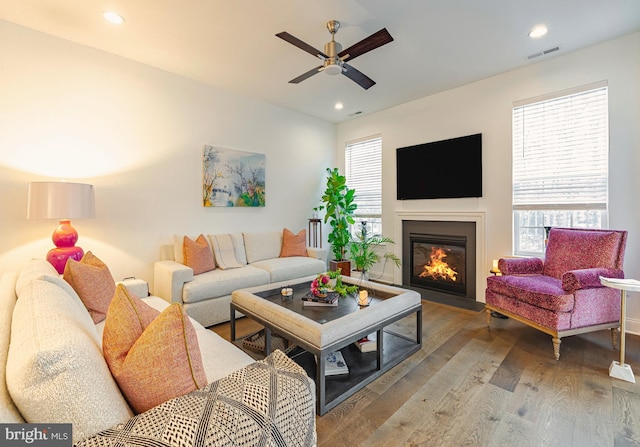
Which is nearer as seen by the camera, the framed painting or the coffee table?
the coffee table

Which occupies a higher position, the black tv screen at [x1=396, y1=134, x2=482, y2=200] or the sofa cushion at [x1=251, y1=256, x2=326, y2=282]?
the black tv screen at [x1=396, y1=134, x2=482, y2=200]

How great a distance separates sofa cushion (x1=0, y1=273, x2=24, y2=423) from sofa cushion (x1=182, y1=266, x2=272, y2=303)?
4.58 feet

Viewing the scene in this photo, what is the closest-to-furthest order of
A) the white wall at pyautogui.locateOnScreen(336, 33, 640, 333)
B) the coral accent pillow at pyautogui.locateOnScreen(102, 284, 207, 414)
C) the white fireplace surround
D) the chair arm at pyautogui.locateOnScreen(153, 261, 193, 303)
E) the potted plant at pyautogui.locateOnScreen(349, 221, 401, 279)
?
the coral accent pillow at pyautogui.locateOnScreen(102, 284, 207, 414) < the white wall at pyautogui.locateOnScreen(336, 33, 640, 333) < the chair arm at pyautogui.locateOnScreen(153, 261, 193, 303) < the white fireplace surround < the potted plant at pyautogui.locateOnScreen(349, 221, 401, 279)

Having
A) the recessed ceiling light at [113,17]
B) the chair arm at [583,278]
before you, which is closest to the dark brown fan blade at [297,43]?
the recessed ceiling light at [113,17]

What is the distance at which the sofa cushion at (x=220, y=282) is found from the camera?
2.91 m

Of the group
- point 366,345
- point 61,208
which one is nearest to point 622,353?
point 366,345

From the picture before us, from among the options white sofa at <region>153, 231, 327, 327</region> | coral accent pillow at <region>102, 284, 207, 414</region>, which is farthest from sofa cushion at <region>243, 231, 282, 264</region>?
coral accent pillow at <region>102, 284, 207, 414</region>

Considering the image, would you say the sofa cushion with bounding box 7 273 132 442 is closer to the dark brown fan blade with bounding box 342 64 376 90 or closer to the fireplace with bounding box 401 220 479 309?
the dark brown fan blade with bounding box 342 64 376 90

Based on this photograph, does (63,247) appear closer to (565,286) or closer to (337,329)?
(337,329)

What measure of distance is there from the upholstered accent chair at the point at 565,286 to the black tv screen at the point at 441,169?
116 centimetres

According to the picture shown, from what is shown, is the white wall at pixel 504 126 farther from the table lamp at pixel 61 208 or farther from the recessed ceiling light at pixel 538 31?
the table lamp at pixel 61 208

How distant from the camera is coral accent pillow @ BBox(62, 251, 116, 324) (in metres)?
1.83

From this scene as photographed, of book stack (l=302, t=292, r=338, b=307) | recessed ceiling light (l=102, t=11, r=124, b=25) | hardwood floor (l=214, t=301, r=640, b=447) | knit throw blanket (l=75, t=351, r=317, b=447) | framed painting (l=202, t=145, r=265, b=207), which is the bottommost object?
hardwood floor (l=214, t=301, r=640, b=447)

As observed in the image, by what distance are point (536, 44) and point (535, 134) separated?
954 millimetres
